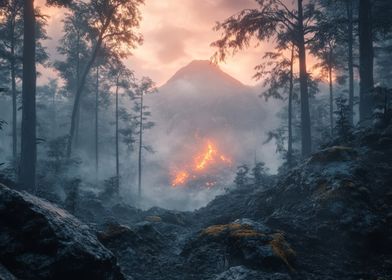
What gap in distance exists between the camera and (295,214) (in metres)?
8.61

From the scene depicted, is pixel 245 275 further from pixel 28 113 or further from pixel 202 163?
pixel 202 163

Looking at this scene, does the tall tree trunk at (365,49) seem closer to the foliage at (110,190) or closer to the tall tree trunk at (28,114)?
the tall tree trunk at (28,114)

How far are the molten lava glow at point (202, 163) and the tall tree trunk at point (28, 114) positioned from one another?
3983 cm

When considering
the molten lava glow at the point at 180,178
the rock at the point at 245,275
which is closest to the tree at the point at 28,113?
the rock at the point at 245,275

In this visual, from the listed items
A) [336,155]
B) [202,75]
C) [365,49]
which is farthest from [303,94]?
[202,75]

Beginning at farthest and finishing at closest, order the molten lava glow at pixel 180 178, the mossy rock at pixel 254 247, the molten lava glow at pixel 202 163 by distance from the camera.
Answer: the molten lava glow at pixel 202 163 → the molten lava glow at pixel 180 178 → the mossy rock at pixel 254 247

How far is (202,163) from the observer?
62344 mm

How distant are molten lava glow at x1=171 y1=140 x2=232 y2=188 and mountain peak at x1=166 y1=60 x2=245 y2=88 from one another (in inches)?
1536

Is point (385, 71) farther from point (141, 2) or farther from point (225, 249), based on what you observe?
point (225, 249)

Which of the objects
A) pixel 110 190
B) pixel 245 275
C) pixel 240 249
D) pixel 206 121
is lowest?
pixel 245 275

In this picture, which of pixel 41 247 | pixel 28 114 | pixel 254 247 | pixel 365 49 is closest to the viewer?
pixel 41 247

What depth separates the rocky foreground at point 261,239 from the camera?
175 inches

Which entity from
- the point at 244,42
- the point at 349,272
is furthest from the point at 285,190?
the point at 244,42

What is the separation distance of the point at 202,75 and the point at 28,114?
333 ft
